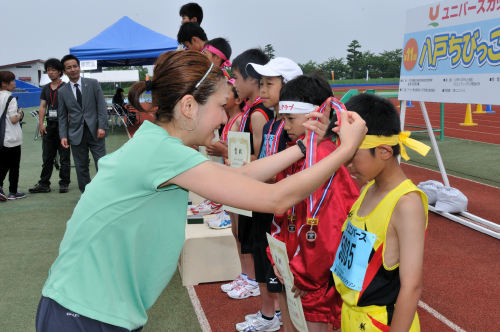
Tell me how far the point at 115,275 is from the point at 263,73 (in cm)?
172

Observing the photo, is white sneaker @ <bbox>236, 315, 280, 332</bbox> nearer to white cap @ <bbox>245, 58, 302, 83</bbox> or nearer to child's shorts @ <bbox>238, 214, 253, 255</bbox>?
child's shorts @ <bbox>238, 214, 253, 255</bbox>

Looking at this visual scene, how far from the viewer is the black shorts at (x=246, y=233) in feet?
9.98

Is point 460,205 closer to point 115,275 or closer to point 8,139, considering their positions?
point 115,275

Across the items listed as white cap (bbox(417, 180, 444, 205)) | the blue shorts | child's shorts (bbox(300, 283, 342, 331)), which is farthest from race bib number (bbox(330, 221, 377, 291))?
white cap (bbox(417, 180, 444, 205))

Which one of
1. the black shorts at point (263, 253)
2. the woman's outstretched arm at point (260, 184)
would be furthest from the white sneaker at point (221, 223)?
the woman's outstretched arm at point (260, 184)

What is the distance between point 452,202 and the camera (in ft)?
17.8

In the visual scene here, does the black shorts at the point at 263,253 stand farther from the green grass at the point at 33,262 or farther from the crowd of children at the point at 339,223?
the green grass at the point at 33,262

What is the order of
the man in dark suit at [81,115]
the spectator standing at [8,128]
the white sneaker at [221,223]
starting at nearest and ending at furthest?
the white sneaker at [221,223] → the man in dark suit at [81,115] → the spectator standing at [8,128]

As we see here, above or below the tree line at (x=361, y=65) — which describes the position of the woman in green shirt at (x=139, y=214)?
below

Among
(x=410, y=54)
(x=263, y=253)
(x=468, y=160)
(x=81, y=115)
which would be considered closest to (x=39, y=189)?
(x=81, y=115)

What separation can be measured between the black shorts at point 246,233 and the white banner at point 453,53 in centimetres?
282

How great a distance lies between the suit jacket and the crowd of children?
3.63 meters

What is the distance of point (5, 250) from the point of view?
4699 mm

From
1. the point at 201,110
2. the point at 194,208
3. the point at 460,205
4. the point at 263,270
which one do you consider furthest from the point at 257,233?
the point at 460,205
